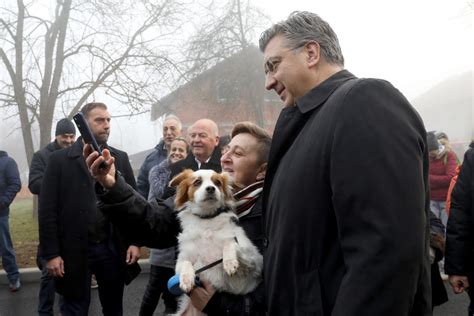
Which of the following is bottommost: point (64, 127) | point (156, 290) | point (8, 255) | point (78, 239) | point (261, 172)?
point (8, 255)

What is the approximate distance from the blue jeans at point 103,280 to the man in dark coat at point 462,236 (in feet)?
8.93

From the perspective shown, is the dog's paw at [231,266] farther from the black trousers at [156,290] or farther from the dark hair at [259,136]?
the black trousers at [156,290]

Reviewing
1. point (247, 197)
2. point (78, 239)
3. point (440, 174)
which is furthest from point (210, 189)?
point (440, 174)

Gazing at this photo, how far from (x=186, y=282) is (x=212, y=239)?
1.10ft

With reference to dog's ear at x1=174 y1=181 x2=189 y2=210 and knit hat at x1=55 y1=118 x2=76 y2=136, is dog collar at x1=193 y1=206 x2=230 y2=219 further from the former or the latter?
knit hat at x1=55 y1=118 x2=76 y2=136

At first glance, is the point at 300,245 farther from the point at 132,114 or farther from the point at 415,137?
the point at 132,114

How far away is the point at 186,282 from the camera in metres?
2.28

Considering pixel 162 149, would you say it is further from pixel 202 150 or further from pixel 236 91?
pixel 236 91

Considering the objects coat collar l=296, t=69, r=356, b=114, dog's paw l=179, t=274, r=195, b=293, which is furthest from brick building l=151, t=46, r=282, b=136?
coat collar l=296, t=69, r=356, b=114

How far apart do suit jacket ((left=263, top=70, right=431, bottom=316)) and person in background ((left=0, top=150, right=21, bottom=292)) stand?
253 inches

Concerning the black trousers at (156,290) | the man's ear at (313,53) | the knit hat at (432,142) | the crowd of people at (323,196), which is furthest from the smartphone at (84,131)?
the knit hat at (432,142)

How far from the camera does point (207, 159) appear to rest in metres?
4.15

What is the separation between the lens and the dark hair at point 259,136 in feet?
8.17

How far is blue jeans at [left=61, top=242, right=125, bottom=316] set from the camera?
3750mm
